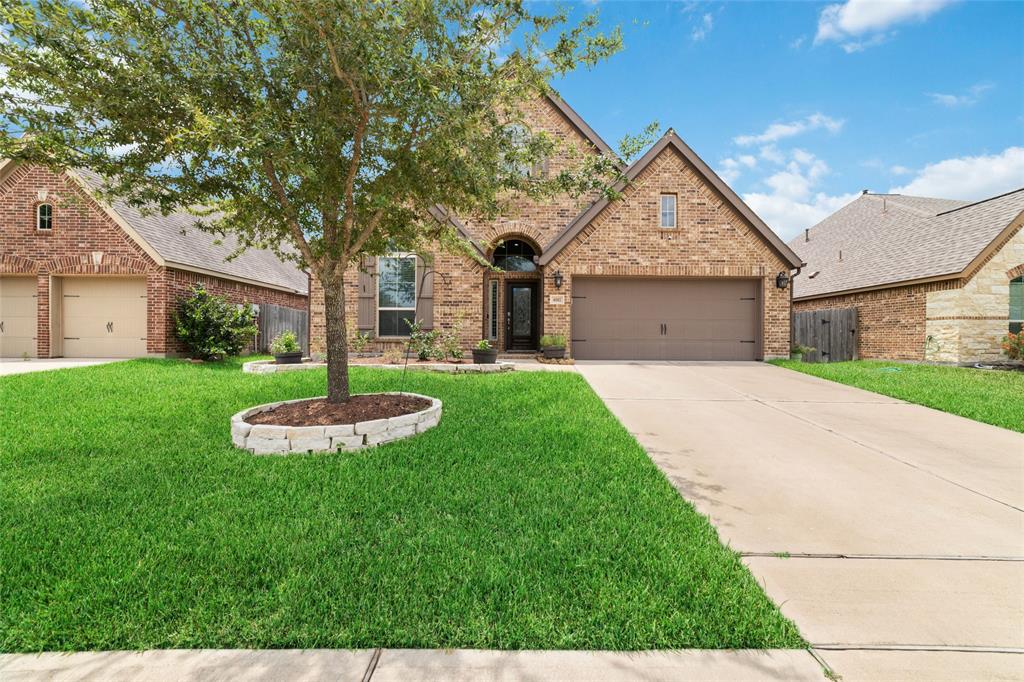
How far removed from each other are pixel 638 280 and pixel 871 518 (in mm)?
9442

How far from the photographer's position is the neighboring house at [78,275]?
11.6 metres

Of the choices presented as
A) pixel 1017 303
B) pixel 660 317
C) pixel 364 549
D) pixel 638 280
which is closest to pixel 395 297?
pixel 638 280

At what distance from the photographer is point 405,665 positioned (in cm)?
187

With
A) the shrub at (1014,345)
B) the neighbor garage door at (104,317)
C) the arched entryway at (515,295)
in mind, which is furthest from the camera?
the arched entryway at (515,295)

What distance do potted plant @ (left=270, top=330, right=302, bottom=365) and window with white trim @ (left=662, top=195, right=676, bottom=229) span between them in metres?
9.84

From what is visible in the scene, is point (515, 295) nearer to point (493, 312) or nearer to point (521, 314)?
point (521, 314)

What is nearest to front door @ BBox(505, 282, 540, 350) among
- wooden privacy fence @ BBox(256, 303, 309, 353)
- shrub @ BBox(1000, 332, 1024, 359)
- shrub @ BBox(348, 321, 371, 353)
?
shrub @ BBox(348, 321, 371, 353)

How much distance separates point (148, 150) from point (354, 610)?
5.00m

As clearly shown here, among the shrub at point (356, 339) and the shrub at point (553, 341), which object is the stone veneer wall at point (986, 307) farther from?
the shrub at point (356, 339)

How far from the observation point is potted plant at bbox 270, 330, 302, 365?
9.86 m

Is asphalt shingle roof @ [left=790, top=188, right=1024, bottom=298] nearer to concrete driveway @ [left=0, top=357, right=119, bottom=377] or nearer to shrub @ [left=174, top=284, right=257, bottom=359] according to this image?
shrub @ [left=174, top=284, right=257, bottom=359]

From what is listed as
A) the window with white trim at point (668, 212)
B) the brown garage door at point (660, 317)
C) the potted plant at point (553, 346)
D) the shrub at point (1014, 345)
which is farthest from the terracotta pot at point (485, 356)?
the shrub at point (1014, 345)

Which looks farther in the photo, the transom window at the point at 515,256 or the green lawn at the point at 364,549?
the transom window at the point at 515,256

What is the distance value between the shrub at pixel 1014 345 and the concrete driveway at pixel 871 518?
26.6 ft
